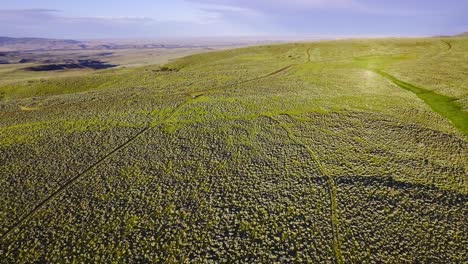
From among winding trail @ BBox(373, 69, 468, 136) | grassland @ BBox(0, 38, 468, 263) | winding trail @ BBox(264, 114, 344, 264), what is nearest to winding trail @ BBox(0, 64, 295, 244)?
grassland @ BBox(0, 38, 468, 263)

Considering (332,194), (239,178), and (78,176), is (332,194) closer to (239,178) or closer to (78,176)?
(239,178)

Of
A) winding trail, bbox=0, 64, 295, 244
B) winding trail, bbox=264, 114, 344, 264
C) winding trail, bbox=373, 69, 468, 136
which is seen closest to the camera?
winding trail, bbox=264, 114, 344, 264

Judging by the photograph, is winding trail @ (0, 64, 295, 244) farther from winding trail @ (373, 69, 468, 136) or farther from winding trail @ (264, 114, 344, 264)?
winding trail @ (373, 69, 468, 136)

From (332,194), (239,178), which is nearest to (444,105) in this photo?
(332,194)

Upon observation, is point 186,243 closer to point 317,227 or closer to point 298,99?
point 317,227

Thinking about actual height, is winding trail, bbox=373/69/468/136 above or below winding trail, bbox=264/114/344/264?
above

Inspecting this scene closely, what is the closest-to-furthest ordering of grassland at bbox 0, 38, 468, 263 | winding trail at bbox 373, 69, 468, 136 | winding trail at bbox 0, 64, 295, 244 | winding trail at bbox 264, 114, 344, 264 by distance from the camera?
winding trail at bbox 264, 114, 344, 264
grassland at bbox 0, 38, 468, 263
winding trail at bbox 0, 64, 295, 244
winding trail at bbox 373, 69, 468, 136

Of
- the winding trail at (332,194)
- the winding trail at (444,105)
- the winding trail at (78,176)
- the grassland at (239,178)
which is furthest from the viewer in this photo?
the winding trail at (444,105)

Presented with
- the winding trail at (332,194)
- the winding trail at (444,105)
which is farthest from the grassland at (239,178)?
the winding trail at (444,105)

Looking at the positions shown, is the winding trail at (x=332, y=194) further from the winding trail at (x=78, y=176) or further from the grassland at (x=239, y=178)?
the winding trail at (x=78, y=176)

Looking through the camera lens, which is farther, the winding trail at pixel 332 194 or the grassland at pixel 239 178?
the grassland at pixel 239 178
